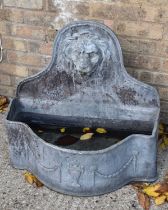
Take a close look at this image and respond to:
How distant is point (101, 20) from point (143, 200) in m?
1.51

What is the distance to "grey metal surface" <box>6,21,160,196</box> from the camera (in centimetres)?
331

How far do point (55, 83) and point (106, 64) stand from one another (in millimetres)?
459

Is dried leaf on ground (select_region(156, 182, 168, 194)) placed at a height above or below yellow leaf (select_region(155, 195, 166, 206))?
above

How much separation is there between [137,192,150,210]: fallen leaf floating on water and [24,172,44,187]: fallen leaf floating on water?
2.45 feet

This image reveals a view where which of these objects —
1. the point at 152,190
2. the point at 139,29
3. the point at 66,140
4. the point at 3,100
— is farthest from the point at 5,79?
the point at 152,190

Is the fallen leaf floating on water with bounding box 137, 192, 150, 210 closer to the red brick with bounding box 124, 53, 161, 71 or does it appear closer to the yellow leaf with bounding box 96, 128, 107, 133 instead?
the yellow leaf with bounding box 96, 128, 107, 133

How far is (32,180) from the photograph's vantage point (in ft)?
11.8

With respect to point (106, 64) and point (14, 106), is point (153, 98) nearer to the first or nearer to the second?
point (106, 64)

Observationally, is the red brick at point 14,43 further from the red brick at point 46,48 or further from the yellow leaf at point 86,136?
the yellow leaf at point 86,136

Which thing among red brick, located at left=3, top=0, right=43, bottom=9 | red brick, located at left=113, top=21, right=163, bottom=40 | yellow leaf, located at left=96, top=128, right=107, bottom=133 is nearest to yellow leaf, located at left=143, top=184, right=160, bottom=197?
yellow leaf, located at left=96, top=128, right=107, bottom=133

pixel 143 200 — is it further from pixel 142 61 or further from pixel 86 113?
pixel 142 61

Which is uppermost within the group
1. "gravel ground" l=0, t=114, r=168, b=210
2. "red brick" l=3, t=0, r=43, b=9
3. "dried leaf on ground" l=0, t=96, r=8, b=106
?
"red brick" l=3, t=0, r=43, b=9

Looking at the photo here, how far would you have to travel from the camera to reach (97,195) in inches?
136

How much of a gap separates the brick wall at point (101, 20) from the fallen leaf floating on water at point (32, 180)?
112 cm
